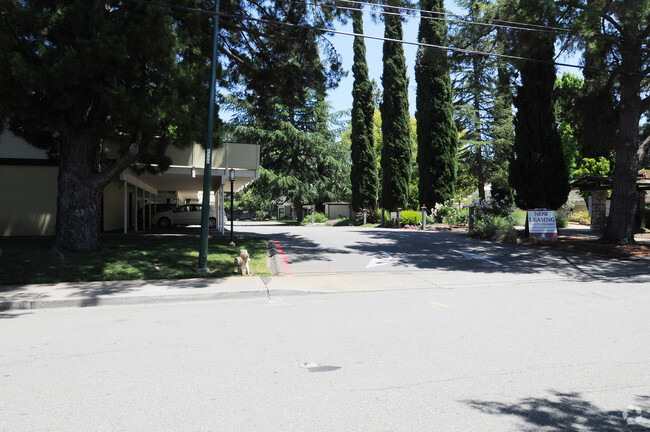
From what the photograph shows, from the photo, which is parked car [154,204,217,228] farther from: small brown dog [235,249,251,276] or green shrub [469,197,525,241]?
small brown dog [235,249,251,276]

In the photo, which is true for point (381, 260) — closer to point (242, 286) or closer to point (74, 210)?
point (242, 286)

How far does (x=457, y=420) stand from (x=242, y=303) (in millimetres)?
5537

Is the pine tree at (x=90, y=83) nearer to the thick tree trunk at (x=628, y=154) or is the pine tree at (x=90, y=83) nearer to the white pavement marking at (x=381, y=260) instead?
the white pavement marking at (x=381, y=260)

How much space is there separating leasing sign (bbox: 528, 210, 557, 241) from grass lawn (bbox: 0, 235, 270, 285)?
34.4 ft

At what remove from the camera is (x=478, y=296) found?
874 cm

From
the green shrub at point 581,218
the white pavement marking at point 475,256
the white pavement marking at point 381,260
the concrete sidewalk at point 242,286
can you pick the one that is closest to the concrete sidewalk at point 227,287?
the concrete sidewalk at point 242,286

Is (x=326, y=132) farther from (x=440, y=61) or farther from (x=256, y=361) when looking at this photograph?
(x=256, y=361)

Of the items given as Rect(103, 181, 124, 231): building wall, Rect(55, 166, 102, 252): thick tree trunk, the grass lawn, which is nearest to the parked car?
Rect(103, 181, 124, 231): building wall

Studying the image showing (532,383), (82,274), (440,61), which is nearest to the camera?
(532,383)

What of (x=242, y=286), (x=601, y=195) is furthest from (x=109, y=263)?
(x=601, y=195)

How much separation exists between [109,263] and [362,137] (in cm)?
2862

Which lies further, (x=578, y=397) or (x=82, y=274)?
(x=82, y=274)

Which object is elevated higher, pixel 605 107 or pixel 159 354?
A: pixel 605 107

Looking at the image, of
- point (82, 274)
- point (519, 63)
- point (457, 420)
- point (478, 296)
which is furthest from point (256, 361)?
point (519, 63)
